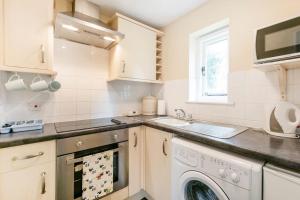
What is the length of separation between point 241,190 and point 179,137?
0.55 metres

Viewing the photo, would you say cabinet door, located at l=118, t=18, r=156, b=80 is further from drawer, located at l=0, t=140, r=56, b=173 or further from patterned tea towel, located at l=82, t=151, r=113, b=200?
drawer, located at l=0, t=140, r=56, b=173

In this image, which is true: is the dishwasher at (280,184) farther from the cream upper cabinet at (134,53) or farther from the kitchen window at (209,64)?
the cream upper cabinet at (134,53)

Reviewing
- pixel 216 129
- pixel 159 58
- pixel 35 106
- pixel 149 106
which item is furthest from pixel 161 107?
pixel 35 106

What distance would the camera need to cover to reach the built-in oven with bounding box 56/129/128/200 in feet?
3.97

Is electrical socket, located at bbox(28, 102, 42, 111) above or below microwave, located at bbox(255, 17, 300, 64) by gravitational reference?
below

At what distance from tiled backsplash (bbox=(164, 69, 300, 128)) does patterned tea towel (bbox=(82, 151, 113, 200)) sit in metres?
1.06

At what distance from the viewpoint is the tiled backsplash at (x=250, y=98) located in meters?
1.14

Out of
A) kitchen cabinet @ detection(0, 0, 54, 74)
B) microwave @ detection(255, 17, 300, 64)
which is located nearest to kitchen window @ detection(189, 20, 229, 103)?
microwave @ detection(255, 17, 300, 64)

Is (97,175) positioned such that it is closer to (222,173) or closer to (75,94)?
(75,94)

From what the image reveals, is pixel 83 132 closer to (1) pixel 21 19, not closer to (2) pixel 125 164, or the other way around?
(2) pixel 125 164

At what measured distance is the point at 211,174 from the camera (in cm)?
95

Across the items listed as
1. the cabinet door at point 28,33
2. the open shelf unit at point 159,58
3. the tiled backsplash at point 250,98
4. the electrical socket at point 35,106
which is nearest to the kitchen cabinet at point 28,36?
the cabinet door at point 28,33

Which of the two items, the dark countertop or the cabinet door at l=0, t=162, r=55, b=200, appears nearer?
the dark countertop

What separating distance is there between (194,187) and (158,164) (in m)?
0.41
